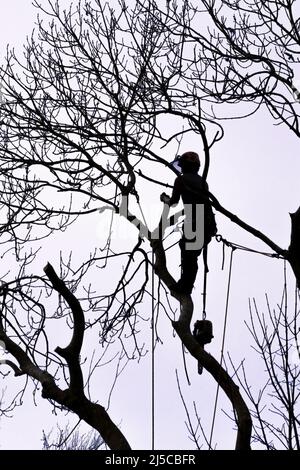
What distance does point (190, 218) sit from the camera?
712cm

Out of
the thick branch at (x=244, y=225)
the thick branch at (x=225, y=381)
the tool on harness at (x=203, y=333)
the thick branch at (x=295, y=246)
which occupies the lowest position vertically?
the thick branch at (x=225, y=381)

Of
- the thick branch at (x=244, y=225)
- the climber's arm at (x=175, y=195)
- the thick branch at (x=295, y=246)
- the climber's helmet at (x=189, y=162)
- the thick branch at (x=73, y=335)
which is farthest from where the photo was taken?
the climber's helmet at (x=189, y=162)

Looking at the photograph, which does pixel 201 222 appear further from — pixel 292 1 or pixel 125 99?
pixel 292 1

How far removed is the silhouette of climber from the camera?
6906mm

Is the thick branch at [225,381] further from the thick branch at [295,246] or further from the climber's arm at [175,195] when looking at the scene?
the climber's arm at [175,195]

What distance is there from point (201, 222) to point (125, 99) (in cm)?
128

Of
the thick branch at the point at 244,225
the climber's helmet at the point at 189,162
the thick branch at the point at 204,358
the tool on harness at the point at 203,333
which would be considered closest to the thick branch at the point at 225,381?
the thick branch at the point at 204,358

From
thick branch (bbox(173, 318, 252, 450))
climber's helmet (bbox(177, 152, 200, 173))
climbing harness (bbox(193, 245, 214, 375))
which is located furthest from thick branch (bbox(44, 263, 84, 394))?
climber's helmet (bbox(177, 152, 200, 173))

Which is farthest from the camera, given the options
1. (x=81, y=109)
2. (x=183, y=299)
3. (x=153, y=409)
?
(x=81, y=109)

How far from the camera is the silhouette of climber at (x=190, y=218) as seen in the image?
22.7 feet

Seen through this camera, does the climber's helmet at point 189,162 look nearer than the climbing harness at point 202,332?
No

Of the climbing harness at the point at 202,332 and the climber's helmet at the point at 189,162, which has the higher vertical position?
the climber's helmet at the point at 189,162
